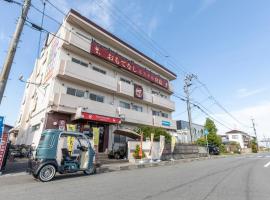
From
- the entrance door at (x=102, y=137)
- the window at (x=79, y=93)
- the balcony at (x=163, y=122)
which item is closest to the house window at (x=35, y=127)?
the window at (x=79, y=93)

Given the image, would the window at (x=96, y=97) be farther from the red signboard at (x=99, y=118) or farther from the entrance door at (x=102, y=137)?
the red signboard at (x=99, y=118)

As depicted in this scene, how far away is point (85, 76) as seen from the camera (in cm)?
1797

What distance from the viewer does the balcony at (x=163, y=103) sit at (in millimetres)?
26030

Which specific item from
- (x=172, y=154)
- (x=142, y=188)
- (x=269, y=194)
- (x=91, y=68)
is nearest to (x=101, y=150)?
(x=172, y=154)

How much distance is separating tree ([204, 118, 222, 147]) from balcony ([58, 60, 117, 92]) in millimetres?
23833

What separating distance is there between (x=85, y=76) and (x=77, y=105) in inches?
119

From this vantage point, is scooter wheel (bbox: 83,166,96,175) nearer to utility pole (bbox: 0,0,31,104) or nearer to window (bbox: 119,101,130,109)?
utility pole (bbox: 0,0,31,104)

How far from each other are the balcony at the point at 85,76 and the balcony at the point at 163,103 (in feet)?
25.1

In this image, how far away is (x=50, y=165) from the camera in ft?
25.6

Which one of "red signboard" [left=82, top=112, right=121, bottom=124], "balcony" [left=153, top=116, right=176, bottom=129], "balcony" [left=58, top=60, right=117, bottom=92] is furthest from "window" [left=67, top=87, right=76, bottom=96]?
"balcony" [left=153, top=116, right=176, bottom=129]

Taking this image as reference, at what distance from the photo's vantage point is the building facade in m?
16.5

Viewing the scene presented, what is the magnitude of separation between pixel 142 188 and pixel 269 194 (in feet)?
12.0

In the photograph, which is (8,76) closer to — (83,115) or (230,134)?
(83,115)

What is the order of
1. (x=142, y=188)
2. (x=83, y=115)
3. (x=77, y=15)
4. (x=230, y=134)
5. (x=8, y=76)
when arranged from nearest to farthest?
(x=142, y=188) < (x=8, y=76) < (x=83, y=115) < (x=77, y=15) < (x=230, y=134)
